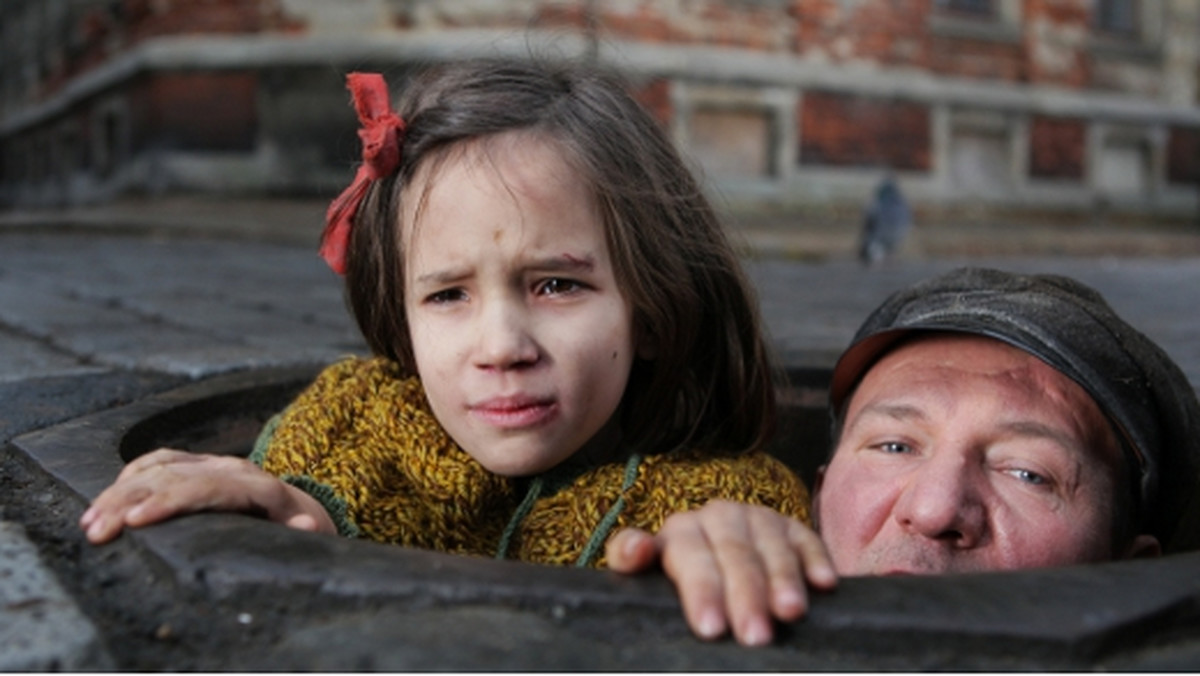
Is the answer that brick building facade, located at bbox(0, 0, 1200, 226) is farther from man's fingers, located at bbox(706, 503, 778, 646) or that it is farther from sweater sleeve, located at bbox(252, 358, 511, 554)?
man's fingers, located at bbox(706, 503, 778, 646)

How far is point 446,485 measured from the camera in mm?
1719

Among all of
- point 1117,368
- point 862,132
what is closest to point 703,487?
point 1117,368

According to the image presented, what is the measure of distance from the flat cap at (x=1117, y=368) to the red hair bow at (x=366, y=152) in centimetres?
79

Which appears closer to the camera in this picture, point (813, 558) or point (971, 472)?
point (813, 558)

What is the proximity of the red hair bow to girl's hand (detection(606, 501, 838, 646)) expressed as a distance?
0.83 metres

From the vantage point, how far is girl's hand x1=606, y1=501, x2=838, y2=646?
1.00 m

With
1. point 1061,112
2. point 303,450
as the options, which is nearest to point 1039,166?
point 1061,112

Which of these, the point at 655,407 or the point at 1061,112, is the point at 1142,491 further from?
the point at 1061,112

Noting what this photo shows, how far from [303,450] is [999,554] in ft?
2.98

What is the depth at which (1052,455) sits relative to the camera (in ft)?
5.59

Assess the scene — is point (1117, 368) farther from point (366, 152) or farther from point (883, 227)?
point (883, 227)

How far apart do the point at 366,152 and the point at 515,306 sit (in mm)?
350

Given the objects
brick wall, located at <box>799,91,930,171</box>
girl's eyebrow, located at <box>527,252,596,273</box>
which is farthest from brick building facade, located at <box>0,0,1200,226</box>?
girl's eyebrow, located at <box>527,252,596,273</box>

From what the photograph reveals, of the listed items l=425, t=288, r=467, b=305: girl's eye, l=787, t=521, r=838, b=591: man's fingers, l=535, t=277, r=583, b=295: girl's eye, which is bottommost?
l=787, t=521, r=838, b=591: man's fingers
